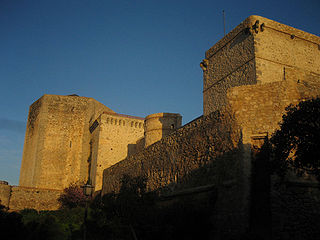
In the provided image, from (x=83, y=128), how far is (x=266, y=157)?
27.1 metres

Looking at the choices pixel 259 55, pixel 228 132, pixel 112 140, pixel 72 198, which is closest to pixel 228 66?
pixel 259 55

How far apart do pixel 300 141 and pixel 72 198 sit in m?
24.7

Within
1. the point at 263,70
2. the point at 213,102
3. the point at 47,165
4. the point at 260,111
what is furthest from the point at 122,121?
the point at 260,111

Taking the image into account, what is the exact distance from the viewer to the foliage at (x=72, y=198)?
2891 cm

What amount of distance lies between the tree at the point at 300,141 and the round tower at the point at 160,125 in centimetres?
1309

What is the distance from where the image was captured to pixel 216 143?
11312 millimetres

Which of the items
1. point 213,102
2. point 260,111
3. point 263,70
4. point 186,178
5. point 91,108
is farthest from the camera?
point 91,108

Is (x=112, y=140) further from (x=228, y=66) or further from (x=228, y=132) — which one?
(x=228, y=132)

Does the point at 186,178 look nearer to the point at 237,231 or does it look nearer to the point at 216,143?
the point at 216,143

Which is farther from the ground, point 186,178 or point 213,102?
point 213,102

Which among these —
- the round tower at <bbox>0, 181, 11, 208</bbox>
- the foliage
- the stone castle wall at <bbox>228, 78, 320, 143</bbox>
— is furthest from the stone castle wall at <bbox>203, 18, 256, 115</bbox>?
the round tower at <bbox>0, 181, 11, 208</bbox>

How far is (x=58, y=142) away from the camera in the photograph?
108 feet

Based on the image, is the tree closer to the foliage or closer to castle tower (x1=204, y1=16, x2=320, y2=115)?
castle tower (x1=204, y1=16, x2=320, y2=115)

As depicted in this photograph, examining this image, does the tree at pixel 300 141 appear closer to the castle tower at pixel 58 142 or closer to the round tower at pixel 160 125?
the round tower at pixel 160 125
